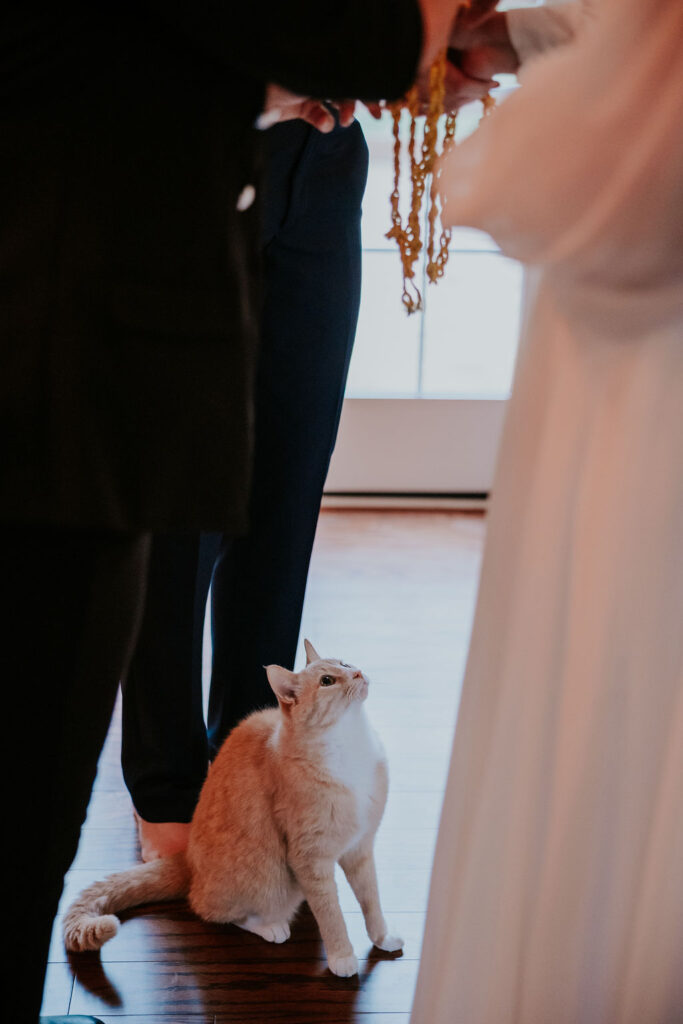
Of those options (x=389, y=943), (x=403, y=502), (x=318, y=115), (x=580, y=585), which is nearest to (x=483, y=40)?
(x=318, y=115)

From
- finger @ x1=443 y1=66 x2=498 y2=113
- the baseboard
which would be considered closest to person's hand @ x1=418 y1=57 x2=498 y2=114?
finger @ x1=443 y1=66 x2=498 y2=113

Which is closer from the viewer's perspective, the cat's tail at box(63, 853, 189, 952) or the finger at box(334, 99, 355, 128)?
the finger at box(334, 99, 355, 128)

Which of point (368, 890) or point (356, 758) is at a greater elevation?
point (356, 758)

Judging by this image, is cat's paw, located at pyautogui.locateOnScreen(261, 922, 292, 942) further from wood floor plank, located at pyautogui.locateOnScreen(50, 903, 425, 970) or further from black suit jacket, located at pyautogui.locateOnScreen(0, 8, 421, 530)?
black suit jacket, located at pyautogui.locateOnScreen(0, 8, 421, 530)

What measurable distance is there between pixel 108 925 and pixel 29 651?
0.58m

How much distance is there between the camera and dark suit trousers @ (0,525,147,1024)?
0.74 meters

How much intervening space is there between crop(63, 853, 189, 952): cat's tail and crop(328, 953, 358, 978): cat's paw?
0.25 meters

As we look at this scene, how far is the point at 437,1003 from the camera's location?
77cm

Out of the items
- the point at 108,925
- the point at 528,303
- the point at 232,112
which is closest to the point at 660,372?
the point at 528,303

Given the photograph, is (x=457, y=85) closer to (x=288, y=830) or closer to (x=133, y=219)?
(x=133, y=219)

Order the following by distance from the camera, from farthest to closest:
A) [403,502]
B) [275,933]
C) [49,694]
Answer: [403,502] → [275,933] → [49,694]

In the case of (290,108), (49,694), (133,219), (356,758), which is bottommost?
(356,758)

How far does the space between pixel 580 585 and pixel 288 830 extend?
686mm

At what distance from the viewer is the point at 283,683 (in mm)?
1258
